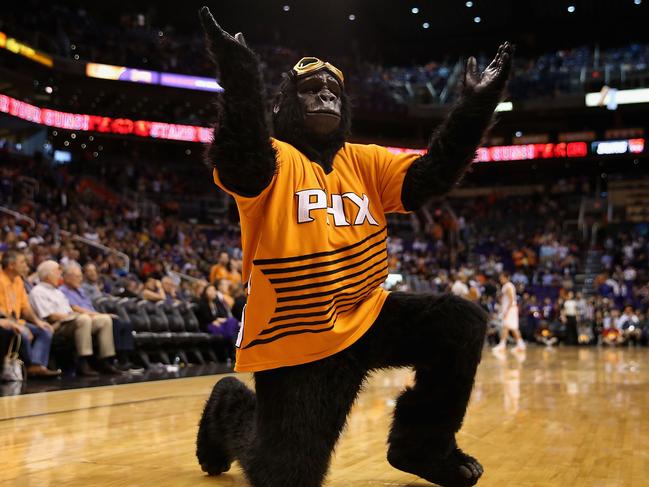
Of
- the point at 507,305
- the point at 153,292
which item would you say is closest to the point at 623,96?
the point at 507,305

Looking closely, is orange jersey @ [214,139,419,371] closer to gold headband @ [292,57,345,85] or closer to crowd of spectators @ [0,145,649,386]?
gold headband @ [292,57,345,85]

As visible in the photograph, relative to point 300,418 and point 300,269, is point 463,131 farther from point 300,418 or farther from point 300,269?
point 300,418

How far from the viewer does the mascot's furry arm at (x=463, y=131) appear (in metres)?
2.44

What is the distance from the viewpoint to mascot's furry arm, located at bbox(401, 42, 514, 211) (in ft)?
8.00

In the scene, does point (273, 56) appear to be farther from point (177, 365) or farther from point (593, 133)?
point (177, 365)

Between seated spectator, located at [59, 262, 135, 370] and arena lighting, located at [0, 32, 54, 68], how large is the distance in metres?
16.2

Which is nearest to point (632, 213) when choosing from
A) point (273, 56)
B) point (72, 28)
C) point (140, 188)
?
point (273, 56)

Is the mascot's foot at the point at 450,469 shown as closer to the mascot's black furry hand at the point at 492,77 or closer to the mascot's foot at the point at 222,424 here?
the mascot's foot at the point at 222,424

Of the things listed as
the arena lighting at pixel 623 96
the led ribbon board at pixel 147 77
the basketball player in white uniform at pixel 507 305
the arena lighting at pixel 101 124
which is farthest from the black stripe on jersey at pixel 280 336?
the arena lighting at pixel 623 96

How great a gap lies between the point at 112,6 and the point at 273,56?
23.9 ft

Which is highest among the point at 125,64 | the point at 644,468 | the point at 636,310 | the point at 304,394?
the point at 125,64

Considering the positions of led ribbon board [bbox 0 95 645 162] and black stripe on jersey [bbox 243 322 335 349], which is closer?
black stripe on jersey [bbox 243 322 335 349]

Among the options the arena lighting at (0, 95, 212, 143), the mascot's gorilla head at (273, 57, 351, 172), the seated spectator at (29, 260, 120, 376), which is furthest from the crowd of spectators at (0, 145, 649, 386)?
the mascot's gorilla head at (273, 57, 351, 172)

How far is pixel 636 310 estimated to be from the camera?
1997 centimetres
